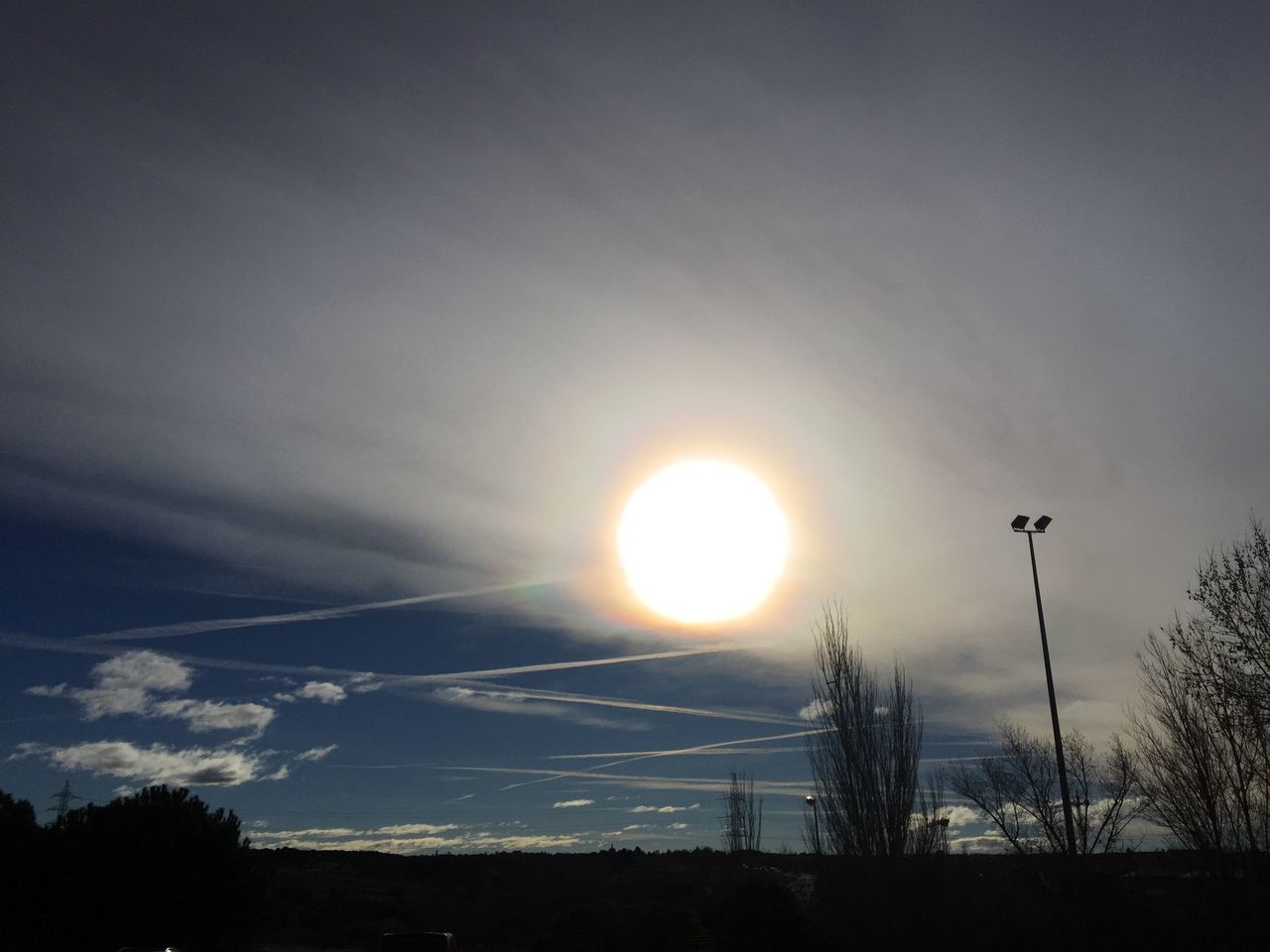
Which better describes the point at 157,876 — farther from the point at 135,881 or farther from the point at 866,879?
the point at 866,879

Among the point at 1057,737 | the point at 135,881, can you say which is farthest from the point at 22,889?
the point at 1057,737

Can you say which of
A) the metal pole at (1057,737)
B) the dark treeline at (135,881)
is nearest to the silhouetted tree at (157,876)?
the dark treeline at (135,881)

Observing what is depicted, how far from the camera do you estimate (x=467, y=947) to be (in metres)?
54.6

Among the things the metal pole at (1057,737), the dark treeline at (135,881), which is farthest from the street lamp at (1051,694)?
the dark treeline at (135,881)

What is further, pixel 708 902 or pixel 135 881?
pixel 708 902

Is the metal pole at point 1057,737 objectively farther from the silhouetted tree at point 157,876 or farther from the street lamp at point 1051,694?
the silhouetted tree at point 157,876

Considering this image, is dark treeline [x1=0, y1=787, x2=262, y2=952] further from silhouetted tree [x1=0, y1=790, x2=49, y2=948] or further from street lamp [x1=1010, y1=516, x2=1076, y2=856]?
street lamp [x1=1010, y1=516, x2=1076, y2=856]

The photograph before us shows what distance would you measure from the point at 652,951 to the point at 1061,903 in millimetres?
16785

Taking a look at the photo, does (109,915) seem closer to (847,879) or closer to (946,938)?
(847,879)

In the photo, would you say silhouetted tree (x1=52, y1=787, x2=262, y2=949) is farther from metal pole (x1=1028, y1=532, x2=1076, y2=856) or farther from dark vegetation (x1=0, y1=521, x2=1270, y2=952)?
metal pole (x1=1028, y1=532, x2=1076, y2=856)

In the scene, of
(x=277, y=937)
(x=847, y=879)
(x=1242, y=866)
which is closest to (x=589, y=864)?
(x=277, y=937)

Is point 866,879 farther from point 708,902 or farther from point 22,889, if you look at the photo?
point 22,889

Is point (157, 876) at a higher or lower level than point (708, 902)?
higher

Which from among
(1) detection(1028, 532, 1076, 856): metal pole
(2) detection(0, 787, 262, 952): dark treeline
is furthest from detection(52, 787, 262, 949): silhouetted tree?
(1) detection(1028, 532, 1076, 856): metal pole
